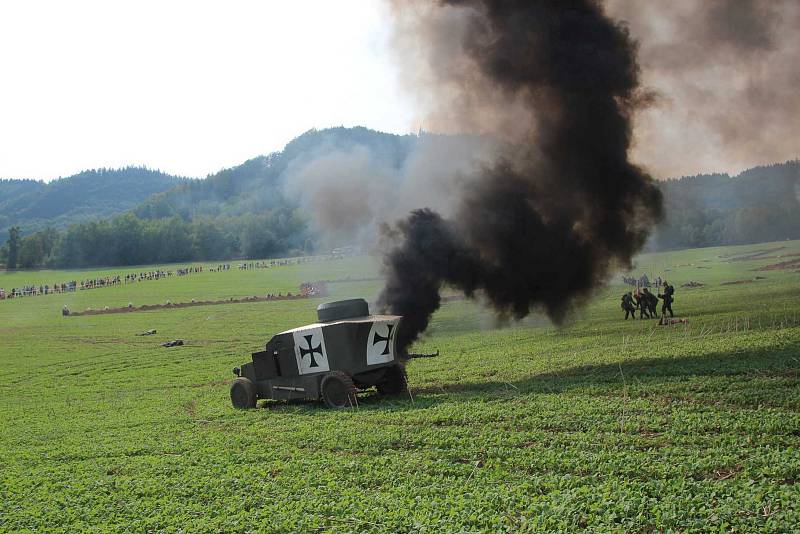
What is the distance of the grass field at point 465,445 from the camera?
37.5 feet

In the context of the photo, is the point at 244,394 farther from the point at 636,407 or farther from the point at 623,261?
the point at 623,261

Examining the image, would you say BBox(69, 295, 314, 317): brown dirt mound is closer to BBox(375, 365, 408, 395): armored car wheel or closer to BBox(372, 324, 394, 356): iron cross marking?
BBox(375, 365, 408, 395): armored car wheel

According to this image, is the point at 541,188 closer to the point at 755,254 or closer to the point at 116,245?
the point at 755,254

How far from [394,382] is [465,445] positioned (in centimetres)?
753

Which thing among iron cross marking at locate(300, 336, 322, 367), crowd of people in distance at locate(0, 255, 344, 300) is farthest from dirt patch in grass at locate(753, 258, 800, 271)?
crowd of people in distance at locate(0, 255, 344, 300)

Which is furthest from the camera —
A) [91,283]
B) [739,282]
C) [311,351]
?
[91,283]

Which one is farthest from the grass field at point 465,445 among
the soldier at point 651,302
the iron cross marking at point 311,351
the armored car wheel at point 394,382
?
the soldier at point 651,302

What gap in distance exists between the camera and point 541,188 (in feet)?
89.1

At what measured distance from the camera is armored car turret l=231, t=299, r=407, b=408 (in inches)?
845

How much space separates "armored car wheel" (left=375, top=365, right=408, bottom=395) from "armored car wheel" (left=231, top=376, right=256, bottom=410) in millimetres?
4157

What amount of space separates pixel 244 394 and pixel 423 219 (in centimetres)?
882

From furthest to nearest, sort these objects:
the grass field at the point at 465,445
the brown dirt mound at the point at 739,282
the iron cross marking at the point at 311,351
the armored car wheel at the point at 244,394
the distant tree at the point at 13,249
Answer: the distant tree at the point at 13,249, the brown dirt mound at the point at 739,282, the armored car wheel at the point at 244,394, the iron cross marking at the point at 311,351, the grass field at the point at 465,445

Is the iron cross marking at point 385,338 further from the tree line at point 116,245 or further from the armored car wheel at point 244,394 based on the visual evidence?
the tree line at point 116,245

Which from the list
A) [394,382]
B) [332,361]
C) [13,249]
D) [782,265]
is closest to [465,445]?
[332,361]
